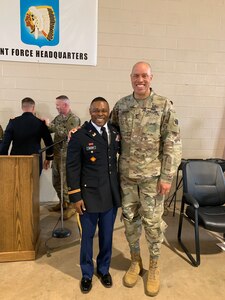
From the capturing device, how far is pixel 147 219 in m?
2.10

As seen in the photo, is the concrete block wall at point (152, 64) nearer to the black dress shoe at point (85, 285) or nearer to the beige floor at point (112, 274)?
the beige floor at point (112, 274)

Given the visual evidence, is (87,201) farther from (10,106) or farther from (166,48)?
(166,48)

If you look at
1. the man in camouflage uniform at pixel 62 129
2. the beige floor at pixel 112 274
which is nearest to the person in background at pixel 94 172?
the beige floor at pixel 112 274

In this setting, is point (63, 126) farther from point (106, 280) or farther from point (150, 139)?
point (106, 280)

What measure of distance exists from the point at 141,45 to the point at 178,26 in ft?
2.04

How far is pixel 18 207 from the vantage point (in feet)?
8.04

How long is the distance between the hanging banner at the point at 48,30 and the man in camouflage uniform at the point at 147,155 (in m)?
2.04

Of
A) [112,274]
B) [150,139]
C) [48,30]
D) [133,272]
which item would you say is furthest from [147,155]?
[48,30]

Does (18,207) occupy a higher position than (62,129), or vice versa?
(62,129)

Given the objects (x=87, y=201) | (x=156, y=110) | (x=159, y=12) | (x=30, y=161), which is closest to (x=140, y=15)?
(x=159, y=12)

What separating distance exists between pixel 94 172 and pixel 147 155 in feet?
1.39

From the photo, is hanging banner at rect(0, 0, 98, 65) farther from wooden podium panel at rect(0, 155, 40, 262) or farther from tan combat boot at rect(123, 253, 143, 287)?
tan combat boot at rect(123, 253, 143, 287)

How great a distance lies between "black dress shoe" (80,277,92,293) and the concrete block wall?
95.3 inches

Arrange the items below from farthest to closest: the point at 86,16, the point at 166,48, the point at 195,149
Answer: the point at 195,149 < the point at 166,48 < the point at 86,16
